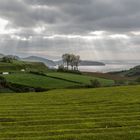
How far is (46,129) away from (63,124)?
7.01ft

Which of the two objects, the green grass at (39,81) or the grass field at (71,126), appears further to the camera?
the green grass at (39,81)

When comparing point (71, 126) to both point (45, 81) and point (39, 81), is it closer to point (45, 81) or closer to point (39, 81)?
point (39, 81)

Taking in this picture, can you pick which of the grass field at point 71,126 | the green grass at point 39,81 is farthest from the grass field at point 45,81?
the grass field at point 71,126

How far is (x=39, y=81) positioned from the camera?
9994 cm

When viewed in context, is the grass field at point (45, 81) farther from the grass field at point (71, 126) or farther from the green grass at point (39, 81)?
the grass field at point (71, 126)

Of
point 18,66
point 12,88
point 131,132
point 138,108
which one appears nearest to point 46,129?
point 131,132

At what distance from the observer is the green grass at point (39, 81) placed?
314 ft

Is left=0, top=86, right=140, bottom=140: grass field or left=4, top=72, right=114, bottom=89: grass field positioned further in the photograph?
left=4, top=72, right=114, bottom=89: grass field

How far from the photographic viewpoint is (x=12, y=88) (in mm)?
92250

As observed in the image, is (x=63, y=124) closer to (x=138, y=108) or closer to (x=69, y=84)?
(x=138, y=108)

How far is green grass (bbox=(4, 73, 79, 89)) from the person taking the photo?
95775 millimetres

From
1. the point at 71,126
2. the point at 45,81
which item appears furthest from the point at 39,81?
the point at 71,126

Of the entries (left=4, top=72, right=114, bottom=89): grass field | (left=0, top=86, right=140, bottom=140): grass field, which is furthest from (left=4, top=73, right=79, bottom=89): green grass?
(left=0, top=86, right=140, bottom=140): grass field

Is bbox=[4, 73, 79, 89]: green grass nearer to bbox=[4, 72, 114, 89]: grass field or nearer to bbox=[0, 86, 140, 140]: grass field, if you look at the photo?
bbox=[4, 72, 114, 89]: grass field
